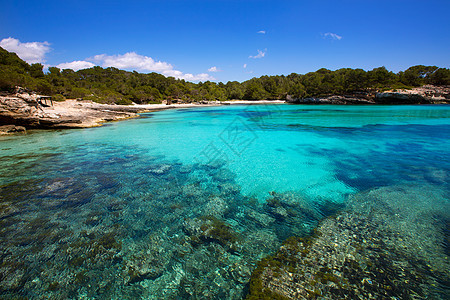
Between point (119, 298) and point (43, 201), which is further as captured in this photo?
point (43, 201)

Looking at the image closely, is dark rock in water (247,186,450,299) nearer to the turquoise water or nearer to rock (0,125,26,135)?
the turquoise water

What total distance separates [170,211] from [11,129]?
67.7 feet

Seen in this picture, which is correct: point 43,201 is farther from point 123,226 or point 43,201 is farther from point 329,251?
point 329,251

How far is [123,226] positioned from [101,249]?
690mm

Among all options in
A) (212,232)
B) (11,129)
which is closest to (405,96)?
(212,232)

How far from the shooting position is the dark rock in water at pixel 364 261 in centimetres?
271

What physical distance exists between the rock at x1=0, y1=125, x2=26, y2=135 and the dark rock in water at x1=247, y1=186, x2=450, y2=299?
23219mm

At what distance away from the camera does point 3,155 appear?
984cm

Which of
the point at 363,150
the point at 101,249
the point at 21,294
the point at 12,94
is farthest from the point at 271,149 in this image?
the point at 12,94

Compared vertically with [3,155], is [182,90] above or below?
above

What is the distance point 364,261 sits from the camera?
10.5ft

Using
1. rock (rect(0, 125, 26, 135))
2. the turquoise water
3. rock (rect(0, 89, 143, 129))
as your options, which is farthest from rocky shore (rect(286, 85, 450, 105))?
rock (rect(0, 125, 26, 135))

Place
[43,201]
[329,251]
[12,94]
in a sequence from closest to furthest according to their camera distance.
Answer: [329,251], [43,201], [12,94]

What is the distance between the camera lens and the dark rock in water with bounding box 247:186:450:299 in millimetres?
2709
